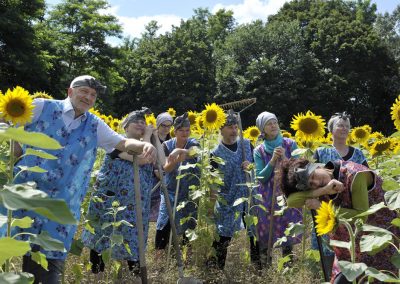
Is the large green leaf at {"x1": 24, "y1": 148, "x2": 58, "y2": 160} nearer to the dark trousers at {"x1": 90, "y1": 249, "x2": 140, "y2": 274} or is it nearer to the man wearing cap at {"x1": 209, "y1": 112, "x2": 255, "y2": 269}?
the dark trousers at {"x1": 90, "y1": 249, "x2": 140, "y2": 274}

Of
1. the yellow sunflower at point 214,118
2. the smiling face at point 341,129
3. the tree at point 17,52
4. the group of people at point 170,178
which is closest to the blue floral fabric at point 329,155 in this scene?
the group of people at point 170,178

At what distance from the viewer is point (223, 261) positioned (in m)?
4.89

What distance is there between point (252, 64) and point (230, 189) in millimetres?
26957

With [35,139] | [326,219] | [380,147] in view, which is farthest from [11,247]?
[380,147]

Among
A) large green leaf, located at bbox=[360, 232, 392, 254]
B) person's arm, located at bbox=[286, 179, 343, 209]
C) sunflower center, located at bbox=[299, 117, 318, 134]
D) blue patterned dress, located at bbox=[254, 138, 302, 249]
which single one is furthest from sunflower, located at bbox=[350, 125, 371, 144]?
large green leaf, located at bbox=[360, 232, 392, 254]

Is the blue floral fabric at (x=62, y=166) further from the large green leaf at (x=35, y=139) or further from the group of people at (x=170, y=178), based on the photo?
the large green leaf at (x=35, y=139)

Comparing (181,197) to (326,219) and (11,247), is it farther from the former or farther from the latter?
(11,247)

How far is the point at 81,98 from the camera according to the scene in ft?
9.97

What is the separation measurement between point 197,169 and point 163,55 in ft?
100

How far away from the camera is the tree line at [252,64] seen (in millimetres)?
30281

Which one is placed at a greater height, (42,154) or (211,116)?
(211,116)

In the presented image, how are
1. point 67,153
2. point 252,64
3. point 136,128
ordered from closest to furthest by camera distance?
point 67,153, point 136,128, point 252,64

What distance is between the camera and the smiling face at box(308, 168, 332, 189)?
8.23 feet

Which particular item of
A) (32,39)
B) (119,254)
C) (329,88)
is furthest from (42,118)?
(329,88)
